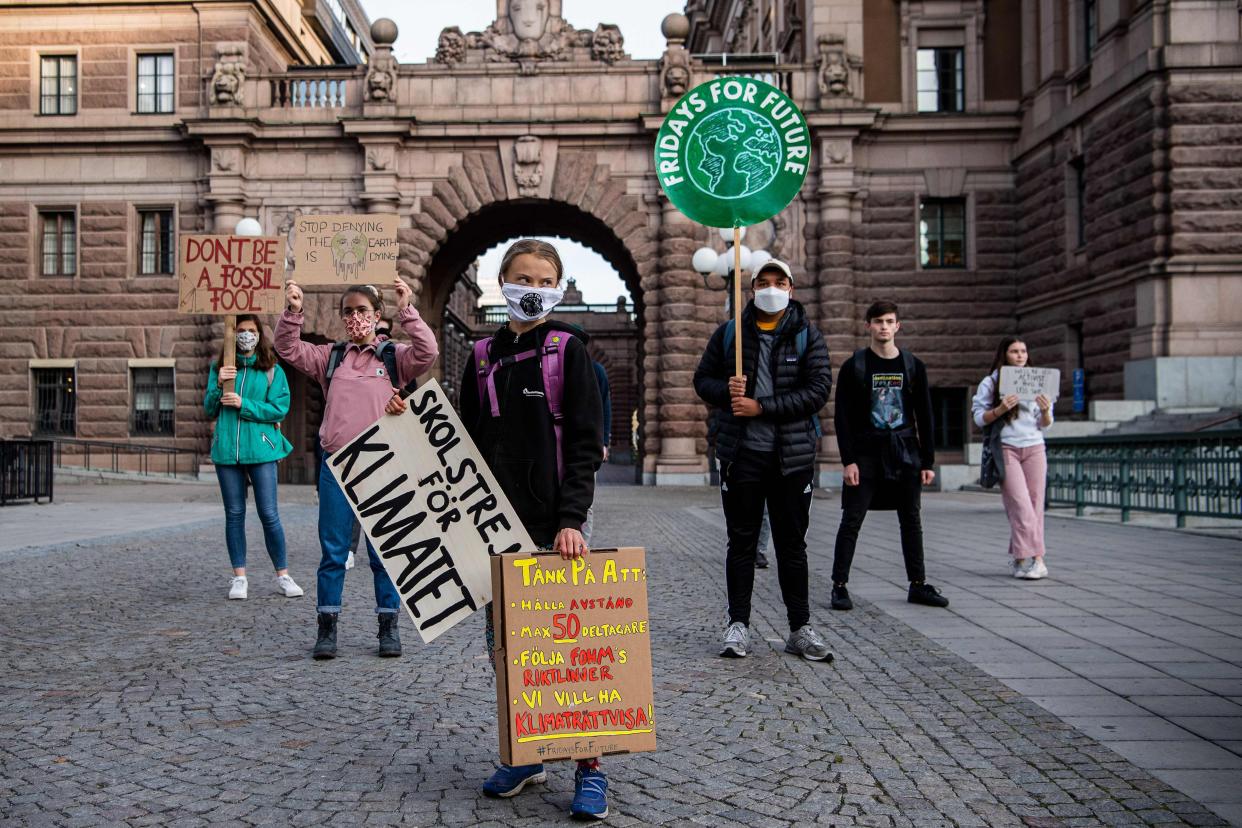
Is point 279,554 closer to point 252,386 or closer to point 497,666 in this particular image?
point 252,386

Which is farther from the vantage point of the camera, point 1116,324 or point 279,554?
point 1116,324

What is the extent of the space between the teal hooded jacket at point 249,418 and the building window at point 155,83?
912 inches

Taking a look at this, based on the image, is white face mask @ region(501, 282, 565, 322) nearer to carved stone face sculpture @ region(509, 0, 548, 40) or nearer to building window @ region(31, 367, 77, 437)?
carved stone face sculpture @ region(509, 0, 548, 40)

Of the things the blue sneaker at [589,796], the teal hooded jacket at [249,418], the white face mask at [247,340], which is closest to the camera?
the blue sneaker at [589,796]

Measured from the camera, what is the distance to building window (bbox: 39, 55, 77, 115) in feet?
93.7

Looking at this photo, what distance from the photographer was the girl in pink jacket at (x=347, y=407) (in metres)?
5.91

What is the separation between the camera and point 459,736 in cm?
442

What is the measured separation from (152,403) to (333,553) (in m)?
24.3

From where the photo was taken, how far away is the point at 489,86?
27.2 metres

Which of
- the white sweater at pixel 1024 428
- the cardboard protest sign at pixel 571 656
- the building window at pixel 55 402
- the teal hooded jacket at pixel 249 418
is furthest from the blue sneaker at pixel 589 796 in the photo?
the building window at pixel 55 402

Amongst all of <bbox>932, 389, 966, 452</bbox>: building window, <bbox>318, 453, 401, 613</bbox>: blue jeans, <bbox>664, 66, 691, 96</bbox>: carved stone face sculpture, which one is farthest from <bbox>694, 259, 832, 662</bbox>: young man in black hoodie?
<bbox>932, 389, 966, 452</bbox>: building window

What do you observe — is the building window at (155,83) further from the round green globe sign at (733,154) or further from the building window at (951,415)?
the round green globe sign at (733,154)

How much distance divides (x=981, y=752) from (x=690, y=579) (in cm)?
509

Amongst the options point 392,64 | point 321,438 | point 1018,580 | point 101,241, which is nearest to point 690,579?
point 1018,580
